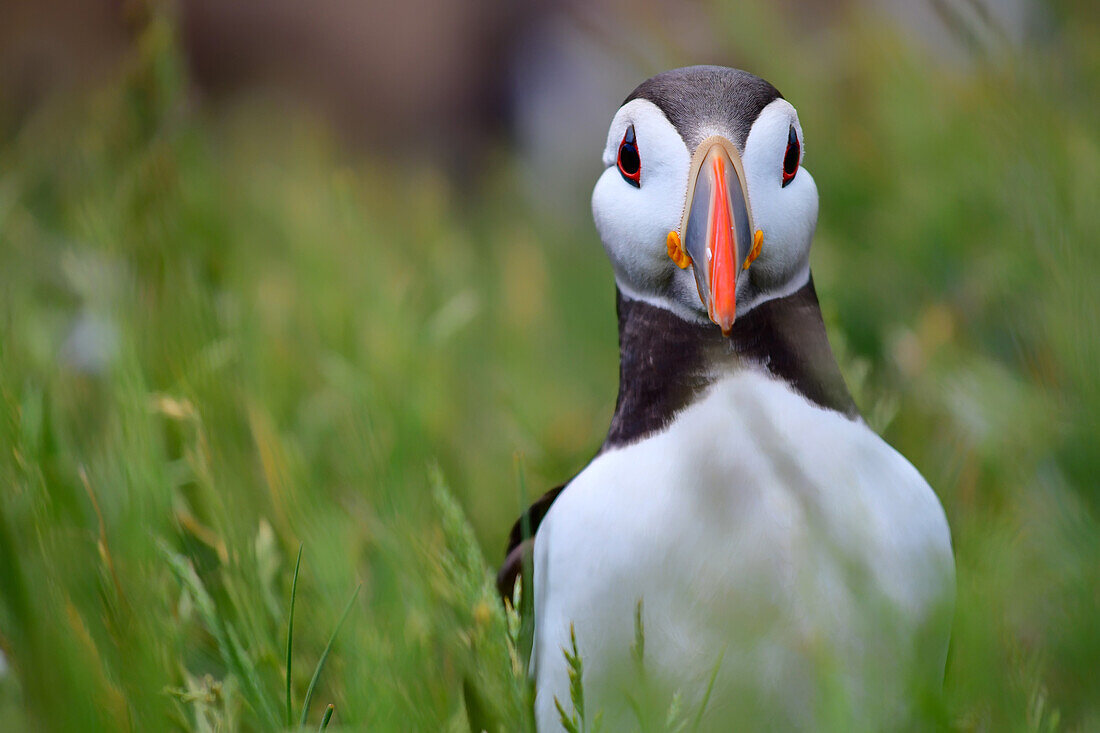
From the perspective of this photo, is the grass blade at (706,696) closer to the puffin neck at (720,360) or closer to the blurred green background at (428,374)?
the blurred green background at (428,374)

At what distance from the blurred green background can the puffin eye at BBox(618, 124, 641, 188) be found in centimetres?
40

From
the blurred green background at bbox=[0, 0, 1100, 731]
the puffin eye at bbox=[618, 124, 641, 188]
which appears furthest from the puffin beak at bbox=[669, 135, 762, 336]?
the blurred green background at bbox=[0, 0, 1100, 731]

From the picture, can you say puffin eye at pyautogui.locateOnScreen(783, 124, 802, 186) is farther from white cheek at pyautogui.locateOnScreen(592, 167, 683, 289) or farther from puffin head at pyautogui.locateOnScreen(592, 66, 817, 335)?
white cheek at pyautogui.locateOnScreen(592, 167, 683, 289)

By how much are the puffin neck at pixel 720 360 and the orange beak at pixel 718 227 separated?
88 mm

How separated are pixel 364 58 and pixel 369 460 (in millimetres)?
5442

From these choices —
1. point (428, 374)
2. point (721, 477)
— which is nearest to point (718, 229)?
A: point (721, 477)

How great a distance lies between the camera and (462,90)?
6152 millimetres

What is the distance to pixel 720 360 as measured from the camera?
129cm

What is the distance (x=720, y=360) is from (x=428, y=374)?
0.68 meters

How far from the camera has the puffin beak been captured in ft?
3.82

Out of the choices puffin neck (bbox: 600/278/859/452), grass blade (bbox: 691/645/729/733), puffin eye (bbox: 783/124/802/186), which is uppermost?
puffin eye (bbox: 783/124/802/186)

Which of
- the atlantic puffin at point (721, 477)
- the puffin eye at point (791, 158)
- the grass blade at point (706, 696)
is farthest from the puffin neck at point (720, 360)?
the grass blade at point (706, 696)

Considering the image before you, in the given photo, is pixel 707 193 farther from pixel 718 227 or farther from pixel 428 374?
pixel 428 374

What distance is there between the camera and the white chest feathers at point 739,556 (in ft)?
3.76
